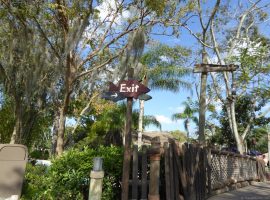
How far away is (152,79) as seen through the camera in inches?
897

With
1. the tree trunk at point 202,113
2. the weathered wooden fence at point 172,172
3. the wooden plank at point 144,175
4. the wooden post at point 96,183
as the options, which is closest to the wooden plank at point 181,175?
the weathered wooden fence at point 172,172

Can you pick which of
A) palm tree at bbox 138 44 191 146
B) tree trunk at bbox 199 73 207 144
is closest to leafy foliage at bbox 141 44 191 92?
palm tree at bbox 138 44 191 146

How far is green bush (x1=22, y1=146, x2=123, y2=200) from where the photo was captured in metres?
6.82

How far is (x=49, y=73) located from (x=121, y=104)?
975 centimetres

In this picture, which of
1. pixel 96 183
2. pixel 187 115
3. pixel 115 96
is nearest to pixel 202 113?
pixel 115 96

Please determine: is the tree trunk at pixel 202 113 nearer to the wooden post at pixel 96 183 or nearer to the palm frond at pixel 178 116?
the wooden post at pixel 96 183

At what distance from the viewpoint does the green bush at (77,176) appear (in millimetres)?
6816

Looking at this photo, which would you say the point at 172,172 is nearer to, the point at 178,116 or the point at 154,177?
the point at 154,177

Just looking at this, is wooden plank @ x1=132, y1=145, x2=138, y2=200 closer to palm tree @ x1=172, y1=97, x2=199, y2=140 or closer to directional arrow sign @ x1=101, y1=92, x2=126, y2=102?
directional arrow sign @ x1=101, y1=92, x2=126, y2=102

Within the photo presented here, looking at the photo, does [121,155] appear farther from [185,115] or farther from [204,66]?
[185,115]

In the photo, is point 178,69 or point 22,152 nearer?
point 22,152

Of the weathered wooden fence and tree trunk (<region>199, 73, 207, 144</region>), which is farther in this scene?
tree trunk (<region>199, 73, 207, 144</region>)

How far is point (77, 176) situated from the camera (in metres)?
6.81

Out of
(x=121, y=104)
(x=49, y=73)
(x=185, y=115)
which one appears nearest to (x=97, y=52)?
(x=49, y=73)
